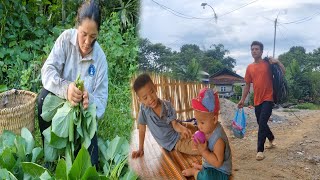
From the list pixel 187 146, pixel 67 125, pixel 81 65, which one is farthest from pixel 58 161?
pixel 187 146

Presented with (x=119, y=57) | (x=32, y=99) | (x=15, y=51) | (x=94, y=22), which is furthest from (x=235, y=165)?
(x=15, y=51)

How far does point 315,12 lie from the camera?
1.07 metres

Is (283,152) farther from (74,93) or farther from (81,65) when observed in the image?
(81,65)

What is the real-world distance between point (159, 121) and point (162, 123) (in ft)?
0.03

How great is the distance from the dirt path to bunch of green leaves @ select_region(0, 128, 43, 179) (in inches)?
82.0

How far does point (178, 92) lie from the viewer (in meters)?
1.21

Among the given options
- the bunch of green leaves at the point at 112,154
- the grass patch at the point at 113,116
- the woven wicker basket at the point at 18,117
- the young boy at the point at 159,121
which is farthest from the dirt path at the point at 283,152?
the woven wicker basket at the point at 18,117

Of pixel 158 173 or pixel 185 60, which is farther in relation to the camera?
pixel 158 173

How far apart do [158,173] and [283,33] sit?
19.0 inches

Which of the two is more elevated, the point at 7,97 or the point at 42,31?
the point at 42,31

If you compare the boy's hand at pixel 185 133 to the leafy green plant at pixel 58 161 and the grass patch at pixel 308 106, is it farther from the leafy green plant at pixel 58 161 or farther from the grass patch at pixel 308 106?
the leafy green plant at pixel 58 161

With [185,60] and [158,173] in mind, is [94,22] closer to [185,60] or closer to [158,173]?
[158,173]

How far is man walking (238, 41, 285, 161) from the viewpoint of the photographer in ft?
3.64

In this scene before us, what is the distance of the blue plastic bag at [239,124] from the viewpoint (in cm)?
115
